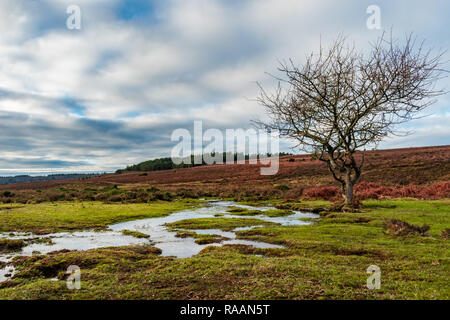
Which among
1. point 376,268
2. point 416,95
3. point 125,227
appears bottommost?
point 125,227

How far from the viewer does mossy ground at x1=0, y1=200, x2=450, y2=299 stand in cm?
627

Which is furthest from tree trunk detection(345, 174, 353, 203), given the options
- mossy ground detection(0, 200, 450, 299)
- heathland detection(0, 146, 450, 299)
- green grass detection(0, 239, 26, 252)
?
green grass detection(0, 239, 26, 252)

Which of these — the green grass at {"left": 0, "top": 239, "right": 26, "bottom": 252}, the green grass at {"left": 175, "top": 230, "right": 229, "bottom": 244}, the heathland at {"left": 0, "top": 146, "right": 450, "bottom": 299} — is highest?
the heathland at {"left": 0, "top": 146, "right": 450, "bottom": 299}

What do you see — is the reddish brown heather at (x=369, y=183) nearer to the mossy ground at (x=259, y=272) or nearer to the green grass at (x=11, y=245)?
the mossy ground at (x=259, y=272)

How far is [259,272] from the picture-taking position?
7.64 meters

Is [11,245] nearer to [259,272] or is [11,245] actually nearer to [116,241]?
[116,241]

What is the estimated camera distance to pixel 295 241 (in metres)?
12.2

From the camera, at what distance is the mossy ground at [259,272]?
20.6 ft

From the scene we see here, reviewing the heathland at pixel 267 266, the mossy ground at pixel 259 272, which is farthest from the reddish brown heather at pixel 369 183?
the mossy ground at pixel 259 272

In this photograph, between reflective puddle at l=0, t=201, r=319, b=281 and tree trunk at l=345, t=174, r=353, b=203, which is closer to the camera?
reflective puddle at l=0, t=201, r=319, b=281
